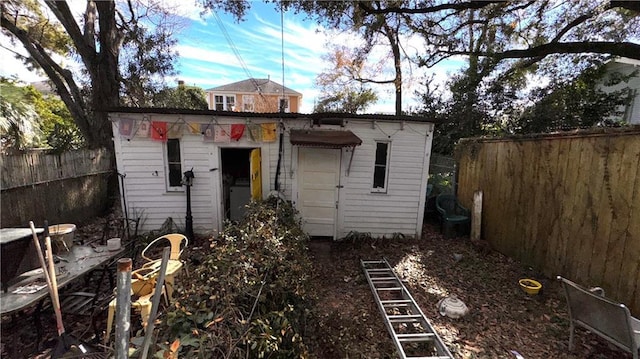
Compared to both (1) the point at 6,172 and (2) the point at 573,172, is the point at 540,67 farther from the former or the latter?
(1) the point at 6,172

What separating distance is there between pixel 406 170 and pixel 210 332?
535 cm

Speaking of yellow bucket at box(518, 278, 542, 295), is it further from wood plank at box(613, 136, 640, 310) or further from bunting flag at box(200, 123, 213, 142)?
bunting flag at box(200, 123, 213, 142)

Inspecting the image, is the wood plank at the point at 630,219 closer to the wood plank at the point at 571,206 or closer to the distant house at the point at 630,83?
the wood plank at the point at 571,206

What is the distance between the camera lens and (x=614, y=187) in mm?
3574

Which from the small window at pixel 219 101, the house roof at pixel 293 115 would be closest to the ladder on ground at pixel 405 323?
the house roof at pixel 293 115

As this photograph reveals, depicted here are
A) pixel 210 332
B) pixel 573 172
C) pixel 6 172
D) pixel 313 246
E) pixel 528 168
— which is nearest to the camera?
pixel 210 332

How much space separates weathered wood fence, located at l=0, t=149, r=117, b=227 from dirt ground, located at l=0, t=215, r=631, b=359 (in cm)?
269

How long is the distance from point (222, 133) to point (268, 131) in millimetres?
969

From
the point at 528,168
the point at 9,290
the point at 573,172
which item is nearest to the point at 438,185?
the point at 528,168

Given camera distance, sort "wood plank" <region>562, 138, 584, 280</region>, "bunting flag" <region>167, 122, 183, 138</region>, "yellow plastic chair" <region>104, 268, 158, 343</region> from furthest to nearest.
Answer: "bunting flag" <region>167, 122, 183, 138</region> → "wood plank" <region>562, 138, 584, 280</region> → "yellow plastic chair" <region>104, 268, 158, 343</region>

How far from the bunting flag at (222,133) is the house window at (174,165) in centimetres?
85

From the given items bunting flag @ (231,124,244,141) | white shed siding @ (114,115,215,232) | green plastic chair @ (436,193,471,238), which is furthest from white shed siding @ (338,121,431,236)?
white shed siding @ (114,115,215,232)

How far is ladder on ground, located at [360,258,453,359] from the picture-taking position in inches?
118

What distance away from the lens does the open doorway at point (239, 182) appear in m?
5.66
